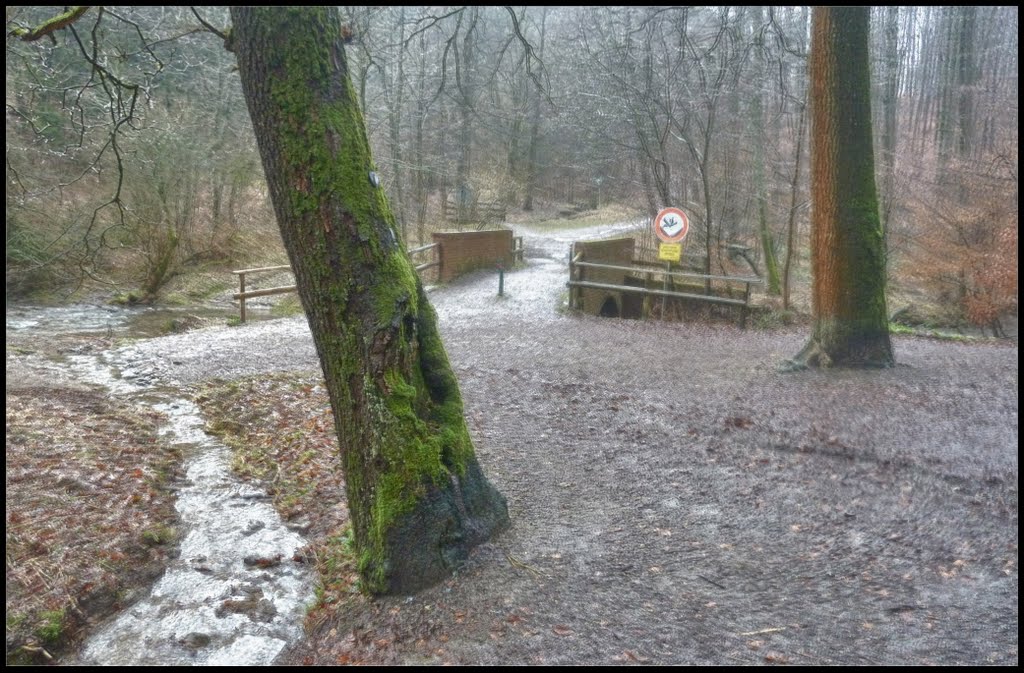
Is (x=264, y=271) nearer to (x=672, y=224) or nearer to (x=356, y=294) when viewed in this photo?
(x=672, y=224)

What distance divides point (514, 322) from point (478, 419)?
272 inches

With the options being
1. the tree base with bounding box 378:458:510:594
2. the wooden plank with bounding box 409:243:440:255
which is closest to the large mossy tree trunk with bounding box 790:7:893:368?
the tree base with bounding box 378:458:510:594

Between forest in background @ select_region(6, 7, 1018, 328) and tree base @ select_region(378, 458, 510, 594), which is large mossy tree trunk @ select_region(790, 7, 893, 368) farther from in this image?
tree base @ select_region(378, 458, 510, 594)

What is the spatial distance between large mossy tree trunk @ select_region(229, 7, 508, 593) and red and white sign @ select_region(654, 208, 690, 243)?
11.3m

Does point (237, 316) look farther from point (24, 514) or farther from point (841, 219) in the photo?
point (841, 219)

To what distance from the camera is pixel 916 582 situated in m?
4.09

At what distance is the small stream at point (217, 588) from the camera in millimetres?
4551

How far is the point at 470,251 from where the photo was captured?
20.6 m

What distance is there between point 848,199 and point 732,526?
5306 millimetres

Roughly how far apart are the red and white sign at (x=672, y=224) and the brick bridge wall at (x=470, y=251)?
6.53 metres

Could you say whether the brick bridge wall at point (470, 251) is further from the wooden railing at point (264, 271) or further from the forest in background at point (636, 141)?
the forest in background at point (636, 141)

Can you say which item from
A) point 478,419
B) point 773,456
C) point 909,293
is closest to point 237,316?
point 478,419

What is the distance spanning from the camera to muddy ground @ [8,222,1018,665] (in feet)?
12.2

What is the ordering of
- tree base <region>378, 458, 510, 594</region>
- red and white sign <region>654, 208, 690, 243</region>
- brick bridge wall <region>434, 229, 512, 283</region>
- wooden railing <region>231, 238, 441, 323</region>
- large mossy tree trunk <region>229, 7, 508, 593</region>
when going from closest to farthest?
large mossy tree trunk <region>229, 7, 508, 593</region> < tree base <region>378, 458, 510, 594</region> < red and white sign <region>654, 208, 690, 243</region> < wooden railing <region>231, 238, 441, 323</region> < brick bridge wall <region>434, 229, 512, 283</region>
